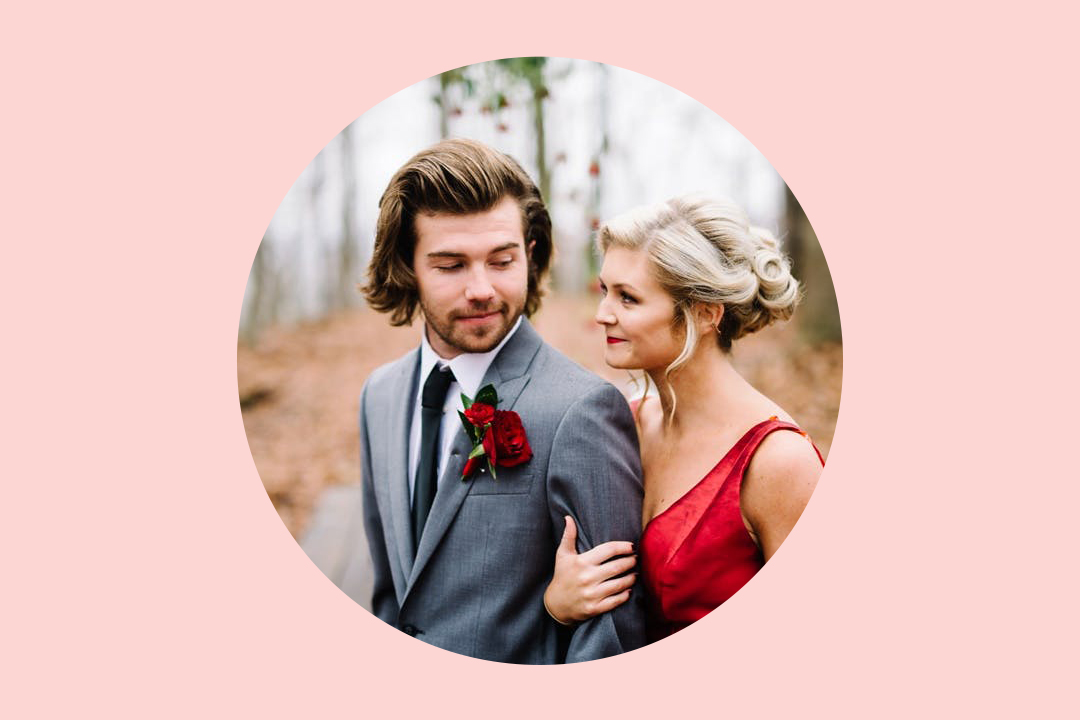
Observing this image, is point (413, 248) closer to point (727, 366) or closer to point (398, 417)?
point (398, 417)

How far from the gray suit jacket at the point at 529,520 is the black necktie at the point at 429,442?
54 mm

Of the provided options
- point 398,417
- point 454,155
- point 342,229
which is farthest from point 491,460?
point 342,229

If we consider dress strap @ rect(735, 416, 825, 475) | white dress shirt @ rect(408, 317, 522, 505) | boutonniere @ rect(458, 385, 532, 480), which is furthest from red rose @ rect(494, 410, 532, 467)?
dress strap @ rect(735, 416, 825, 475)

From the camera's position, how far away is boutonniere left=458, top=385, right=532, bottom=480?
2.62 meters

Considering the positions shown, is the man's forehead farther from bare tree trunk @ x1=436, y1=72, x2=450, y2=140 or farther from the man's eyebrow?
bare tree trunk @ x1=436, y1=72, x2=450, y2=140

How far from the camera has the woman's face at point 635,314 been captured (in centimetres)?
271

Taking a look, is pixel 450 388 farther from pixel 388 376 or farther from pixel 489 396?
pixel 388 376

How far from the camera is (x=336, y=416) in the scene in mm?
7145

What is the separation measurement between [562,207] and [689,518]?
4.64 feet

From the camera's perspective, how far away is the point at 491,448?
2.62 meters

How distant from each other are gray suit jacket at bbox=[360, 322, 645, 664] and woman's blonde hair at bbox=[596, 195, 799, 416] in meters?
0.41

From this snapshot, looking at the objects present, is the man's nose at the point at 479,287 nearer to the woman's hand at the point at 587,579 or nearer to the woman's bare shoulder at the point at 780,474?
the woman's hand at the point at 587,579

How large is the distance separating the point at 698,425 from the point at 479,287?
3.05 feet

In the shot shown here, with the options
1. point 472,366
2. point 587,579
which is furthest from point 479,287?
point 587,579
